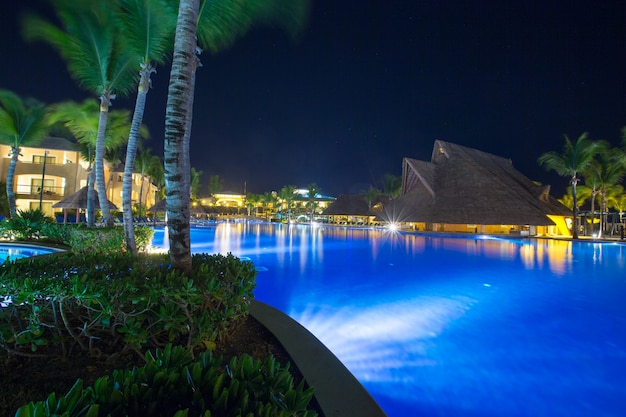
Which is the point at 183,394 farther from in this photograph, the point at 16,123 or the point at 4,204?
the point at 4,204

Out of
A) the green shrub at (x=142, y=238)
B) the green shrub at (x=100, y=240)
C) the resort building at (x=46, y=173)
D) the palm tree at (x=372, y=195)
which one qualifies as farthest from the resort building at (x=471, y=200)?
the resort building at (x=46, y=173)

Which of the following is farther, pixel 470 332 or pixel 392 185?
pixel 392 185

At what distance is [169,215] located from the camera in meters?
3.80

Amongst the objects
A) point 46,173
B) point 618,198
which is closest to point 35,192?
point 46,173

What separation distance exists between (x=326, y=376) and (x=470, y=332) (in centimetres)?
478

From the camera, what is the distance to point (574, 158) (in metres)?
28.9

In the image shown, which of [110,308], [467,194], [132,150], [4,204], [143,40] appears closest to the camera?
[110,308]

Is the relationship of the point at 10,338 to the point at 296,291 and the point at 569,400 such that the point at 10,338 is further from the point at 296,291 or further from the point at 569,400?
the point at 296,291

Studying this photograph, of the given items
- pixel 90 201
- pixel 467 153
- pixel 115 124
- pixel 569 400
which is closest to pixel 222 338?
pixel 569 400

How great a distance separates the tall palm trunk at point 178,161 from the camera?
152 inches

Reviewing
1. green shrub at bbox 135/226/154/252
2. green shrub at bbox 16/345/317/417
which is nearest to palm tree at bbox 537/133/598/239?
green shrub at bbox 135/226/154/252

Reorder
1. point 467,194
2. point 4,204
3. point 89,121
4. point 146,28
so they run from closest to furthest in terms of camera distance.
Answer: point 146,28
point 89,121
point 4,204
point 467,194

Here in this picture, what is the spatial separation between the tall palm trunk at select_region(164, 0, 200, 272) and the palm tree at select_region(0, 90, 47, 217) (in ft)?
66.3

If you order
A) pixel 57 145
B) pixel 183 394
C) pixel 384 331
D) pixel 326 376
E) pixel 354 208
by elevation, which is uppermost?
pixel 57 145
